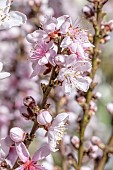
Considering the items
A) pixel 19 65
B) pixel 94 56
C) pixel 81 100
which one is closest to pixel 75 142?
pixel 81 100

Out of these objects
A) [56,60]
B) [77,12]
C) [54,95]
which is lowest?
[56,60]

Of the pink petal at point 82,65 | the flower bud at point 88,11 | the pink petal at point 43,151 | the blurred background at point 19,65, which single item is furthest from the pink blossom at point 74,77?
the blurred background at point 19,65

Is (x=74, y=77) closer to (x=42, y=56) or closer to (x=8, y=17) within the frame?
(x=42, y=56)

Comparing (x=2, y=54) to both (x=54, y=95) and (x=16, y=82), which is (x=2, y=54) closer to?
(x=16, y=82)

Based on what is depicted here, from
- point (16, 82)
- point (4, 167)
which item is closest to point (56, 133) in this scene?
point (4, 167)

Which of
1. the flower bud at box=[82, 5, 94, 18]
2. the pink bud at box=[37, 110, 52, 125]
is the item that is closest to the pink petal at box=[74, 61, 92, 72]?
the pink bud at box=[37, 110, 52, 125]

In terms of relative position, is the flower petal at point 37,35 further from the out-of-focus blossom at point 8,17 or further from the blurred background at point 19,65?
the blurred background at point 19,65

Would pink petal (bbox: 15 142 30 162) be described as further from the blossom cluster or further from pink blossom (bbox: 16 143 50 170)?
the blossom cluster
